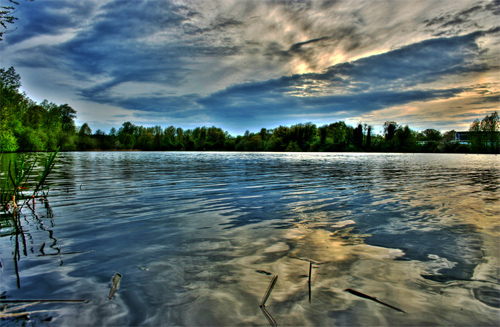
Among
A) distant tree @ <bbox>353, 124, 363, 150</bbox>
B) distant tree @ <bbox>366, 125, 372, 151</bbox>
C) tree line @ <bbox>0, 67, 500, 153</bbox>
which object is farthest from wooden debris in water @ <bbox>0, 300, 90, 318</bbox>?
distant tree @ <bbox>353, 124, 363, 150</bbox>

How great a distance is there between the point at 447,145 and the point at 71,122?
532ft

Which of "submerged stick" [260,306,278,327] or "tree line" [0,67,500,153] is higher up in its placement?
"tree line" [0,67,500,153]

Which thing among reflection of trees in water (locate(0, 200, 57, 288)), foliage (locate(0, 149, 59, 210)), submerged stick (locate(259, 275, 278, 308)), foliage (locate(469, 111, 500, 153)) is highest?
foliage (locate(469, 111, 500, 153))

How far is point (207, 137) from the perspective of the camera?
163m

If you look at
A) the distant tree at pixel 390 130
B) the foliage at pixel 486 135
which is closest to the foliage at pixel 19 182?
the foliage at pixel 486 135

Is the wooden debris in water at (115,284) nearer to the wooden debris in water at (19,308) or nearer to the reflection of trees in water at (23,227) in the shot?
the wooden debris in water at (19,308)

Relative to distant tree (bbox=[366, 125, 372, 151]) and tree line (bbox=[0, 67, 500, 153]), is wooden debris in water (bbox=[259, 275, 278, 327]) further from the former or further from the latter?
distant tree (bbox=[366, 125, 372, 151])

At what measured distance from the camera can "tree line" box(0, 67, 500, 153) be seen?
5875cm

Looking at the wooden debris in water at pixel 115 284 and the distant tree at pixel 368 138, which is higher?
the distant tree at pixel 368 138

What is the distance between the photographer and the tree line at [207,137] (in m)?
58.8

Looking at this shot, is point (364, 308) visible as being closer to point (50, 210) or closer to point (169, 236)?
point (169, 236)

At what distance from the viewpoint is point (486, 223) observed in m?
5.07

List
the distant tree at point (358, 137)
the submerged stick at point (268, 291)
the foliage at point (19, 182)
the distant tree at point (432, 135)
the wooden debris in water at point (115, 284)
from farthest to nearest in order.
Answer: the distant tree at point (432, 135), the distant tree at point (358, 137), the foliage at point (19, 182), the wooden debris in water at point (115, 284), the submerged stick at point (268, 291)

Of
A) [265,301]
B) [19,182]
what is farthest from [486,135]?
[19,182]
